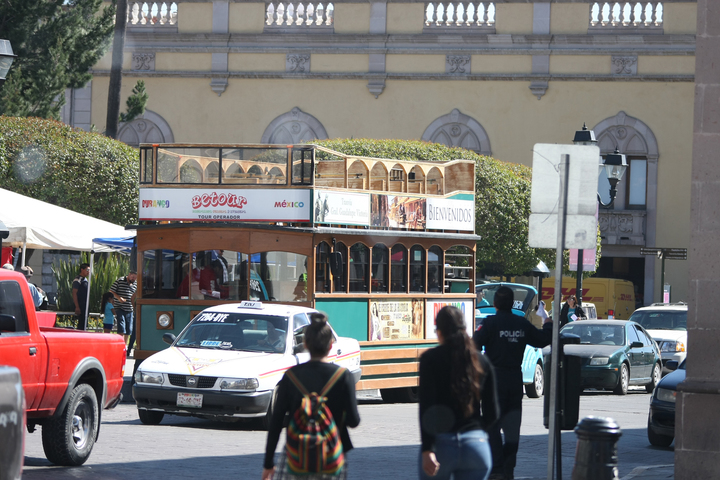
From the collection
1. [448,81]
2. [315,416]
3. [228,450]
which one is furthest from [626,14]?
[315,416]

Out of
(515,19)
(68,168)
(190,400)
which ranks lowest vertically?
(190,400)

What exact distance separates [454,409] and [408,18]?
3561 cm

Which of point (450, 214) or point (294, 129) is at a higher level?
point (294, 129)

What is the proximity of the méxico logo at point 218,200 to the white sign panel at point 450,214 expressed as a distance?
353 centimetres

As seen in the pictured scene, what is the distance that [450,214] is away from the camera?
19.5 metres

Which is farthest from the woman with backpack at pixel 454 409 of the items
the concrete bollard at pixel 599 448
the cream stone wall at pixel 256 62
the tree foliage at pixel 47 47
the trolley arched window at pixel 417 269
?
the cream stone wall at pixel 256 62

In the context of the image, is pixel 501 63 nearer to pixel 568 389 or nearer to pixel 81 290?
pixel 81 290

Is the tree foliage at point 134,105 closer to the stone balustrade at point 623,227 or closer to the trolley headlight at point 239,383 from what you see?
the stone balustrade at point 623,227

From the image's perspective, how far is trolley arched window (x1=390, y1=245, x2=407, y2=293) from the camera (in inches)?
717

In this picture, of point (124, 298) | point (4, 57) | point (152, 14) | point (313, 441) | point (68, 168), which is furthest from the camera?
point (152, 14)

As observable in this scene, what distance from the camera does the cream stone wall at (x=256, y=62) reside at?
41.5m

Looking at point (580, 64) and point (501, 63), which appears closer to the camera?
point (580, 64)

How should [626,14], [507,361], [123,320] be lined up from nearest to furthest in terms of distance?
Answer: [507,361] → [123,320] → [626,14]

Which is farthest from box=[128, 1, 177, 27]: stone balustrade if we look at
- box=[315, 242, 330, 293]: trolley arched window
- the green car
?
box=[315, 242, 330, 293]: trolley arched window
